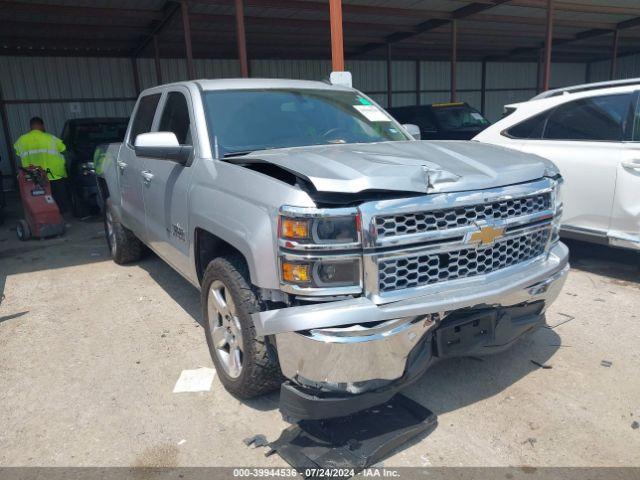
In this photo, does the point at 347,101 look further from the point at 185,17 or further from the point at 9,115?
the point at 9,115

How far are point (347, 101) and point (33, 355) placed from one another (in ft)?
10.2

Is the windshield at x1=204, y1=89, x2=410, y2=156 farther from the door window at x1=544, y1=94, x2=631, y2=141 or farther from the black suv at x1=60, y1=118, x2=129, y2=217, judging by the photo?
the black suv at x1=60, y1=118, x2=129, y2=217

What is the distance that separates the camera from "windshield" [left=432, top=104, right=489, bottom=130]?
12031mm

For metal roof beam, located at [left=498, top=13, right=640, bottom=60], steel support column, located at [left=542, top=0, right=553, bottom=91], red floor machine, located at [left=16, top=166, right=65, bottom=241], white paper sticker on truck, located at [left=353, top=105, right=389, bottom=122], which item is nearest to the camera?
white paper sticker on truck, located at [left=353, top=105, right=389, bottom=122]

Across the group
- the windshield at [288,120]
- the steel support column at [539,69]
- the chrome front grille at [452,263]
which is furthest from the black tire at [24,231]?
the steel support column at [539,69]

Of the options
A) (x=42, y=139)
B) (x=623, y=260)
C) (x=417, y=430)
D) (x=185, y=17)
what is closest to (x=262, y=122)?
(x=417, y=430)

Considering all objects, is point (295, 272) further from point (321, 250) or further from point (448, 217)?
point (448, 217)

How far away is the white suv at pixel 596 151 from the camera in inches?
183

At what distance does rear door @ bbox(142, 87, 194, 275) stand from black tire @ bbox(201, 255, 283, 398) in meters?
0.66

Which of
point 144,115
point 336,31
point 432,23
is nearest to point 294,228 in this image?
point 144,115

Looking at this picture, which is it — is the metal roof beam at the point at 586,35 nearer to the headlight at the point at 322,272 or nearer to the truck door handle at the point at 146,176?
the truck door handle at the point at 146,176

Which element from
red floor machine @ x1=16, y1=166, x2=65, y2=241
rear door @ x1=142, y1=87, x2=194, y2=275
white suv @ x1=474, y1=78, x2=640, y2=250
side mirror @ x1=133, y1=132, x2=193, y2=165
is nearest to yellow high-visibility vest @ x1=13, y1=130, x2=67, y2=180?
red floor machine @ x1=16, y1=166, x2=65, y2=241

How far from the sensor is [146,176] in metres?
4.26

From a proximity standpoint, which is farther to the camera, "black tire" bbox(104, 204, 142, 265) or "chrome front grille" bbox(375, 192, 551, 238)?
"black tire" bbox(104, 204, 142, 265)
